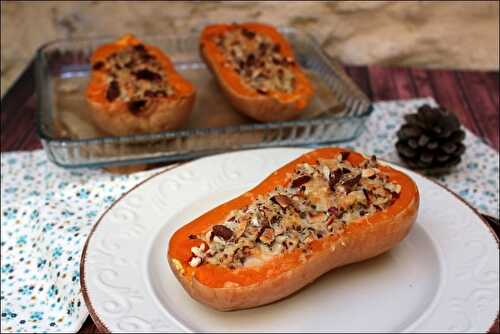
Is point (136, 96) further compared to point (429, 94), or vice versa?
point (429, 94)

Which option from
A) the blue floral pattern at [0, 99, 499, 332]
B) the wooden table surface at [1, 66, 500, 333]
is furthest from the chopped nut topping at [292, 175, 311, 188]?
the wooden table surface at [1, 66, 500, 333]

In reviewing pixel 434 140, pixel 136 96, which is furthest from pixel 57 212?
pixel 434 140

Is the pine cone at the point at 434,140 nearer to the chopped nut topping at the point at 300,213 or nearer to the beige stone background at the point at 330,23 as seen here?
the chopped nut topping at the point at 300,213

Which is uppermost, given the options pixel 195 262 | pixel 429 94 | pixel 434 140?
pixel 195 262

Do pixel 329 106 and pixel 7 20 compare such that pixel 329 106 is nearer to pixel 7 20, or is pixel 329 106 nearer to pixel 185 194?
pixel 185 194

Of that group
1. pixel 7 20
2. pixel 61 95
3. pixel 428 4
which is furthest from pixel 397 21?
pixel 7 20

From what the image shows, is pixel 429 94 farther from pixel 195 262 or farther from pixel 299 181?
pixel 195 262

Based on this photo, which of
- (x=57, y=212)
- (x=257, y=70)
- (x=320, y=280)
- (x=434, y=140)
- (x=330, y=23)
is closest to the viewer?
(x=320, y=280)
